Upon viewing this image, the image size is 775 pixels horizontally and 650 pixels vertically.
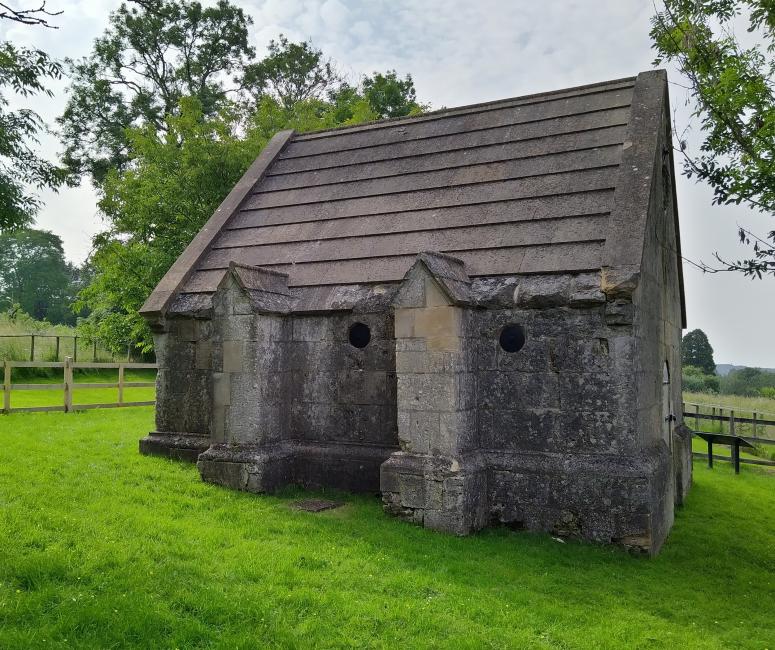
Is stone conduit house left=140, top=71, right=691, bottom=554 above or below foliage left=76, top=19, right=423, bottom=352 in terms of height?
below

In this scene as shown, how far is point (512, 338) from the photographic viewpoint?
302 inches

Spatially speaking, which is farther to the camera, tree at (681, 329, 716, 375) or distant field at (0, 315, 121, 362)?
tree at (681, 329, 716, 375)

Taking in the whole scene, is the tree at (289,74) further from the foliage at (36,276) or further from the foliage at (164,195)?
the foliage at (36,276)

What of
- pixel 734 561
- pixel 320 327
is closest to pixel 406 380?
pixel 320 327

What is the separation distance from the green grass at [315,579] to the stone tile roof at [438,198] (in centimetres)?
328

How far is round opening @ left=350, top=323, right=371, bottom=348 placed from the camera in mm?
8609

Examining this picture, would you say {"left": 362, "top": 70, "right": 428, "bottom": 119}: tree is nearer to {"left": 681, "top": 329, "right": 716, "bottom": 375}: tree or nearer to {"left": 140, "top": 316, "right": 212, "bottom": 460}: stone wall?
{"left": 140, "top": 316, "right": 212, "bottom": 460}: stone wall

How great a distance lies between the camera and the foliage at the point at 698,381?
39219 mm

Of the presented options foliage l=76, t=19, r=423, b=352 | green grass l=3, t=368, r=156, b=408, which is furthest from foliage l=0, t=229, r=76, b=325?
foliage l=76, t=19, r=423, b=352

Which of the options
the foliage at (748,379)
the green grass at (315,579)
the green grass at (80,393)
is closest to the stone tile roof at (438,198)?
the green grass at (315,579)

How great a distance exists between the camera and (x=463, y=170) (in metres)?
9.62

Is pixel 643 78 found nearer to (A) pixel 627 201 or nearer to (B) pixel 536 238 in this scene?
(A) pixel 627 201

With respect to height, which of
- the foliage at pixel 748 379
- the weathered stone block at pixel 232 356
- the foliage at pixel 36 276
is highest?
the foliage at pixel 36 276

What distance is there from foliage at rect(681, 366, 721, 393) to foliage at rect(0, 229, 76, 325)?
49898mm
